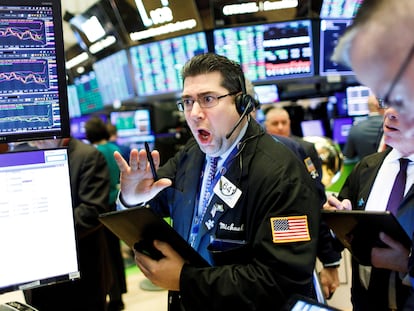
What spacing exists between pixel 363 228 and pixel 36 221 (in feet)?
3.37

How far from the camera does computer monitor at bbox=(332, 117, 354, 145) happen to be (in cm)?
551

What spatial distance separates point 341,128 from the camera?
5.55 m

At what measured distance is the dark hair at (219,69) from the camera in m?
1.75

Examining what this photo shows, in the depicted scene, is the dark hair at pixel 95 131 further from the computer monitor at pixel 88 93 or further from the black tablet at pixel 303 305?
the black tablet at pixel 303 305

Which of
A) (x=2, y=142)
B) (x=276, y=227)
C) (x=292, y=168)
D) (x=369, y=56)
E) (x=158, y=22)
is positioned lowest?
(x=276, y=227)

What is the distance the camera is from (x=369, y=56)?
762 millimetres

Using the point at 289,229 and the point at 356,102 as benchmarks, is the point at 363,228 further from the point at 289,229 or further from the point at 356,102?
the point at 356,102

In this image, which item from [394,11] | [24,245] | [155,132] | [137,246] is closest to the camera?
[394,11]

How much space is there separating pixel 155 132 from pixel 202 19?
7.04ft

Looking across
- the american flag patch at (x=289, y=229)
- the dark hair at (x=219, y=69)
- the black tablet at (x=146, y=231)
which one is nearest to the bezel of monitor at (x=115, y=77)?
the dark hair at (x=219, y=69)

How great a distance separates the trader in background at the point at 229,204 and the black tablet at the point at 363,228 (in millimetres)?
94

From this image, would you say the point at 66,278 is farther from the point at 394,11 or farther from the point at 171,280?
the point at 394,11

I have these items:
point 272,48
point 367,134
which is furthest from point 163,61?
point 367,134

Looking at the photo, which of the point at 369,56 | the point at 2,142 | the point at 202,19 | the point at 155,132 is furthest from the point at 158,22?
the point at 369,56
